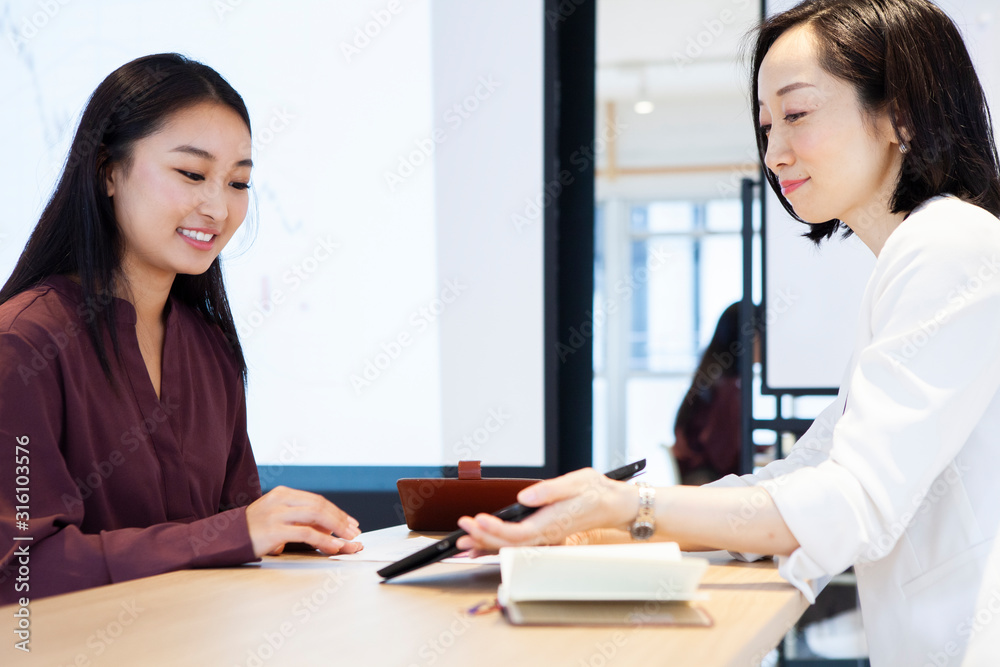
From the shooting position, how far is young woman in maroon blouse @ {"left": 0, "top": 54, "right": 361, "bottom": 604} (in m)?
1.00

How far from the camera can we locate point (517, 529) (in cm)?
82

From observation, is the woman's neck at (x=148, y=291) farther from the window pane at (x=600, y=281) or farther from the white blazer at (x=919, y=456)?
the window pane at (x=600, y=281)

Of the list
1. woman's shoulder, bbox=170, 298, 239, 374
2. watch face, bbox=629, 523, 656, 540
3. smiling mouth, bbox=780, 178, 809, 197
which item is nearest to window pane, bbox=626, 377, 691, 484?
woman's shoulder, bbox=170, 298, 239, 374

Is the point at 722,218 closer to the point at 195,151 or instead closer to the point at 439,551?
the point at 195,151

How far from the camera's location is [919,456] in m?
0.86

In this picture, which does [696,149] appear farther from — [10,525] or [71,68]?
[10,525]

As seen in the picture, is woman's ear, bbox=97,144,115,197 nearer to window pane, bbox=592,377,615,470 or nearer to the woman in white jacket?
the woman in white jacket

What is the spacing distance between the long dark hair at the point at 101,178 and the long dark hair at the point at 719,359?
278cm

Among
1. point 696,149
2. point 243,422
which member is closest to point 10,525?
point 243,422

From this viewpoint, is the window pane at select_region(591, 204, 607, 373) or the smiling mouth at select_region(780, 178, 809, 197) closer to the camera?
the smiling mouth at select_region(780, 178, 809, 197)
